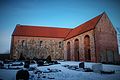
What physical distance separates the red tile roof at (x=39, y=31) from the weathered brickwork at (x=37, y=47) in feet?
3.88

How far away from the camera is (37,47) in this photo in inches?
1293

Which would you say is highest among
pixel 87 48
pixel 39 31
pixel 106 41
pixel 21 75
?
pixel 39 31

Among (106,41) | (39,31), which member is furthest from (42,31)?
(106,41)

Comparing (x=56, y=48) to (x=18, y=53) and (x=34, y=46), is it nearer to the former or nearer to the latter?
(x=34, y=46)

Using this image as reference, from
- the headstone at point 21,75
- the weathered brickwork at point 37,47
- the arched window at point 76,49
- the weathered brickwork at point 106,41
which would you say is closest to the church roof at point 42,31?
the weathered brickwork at point 37,47

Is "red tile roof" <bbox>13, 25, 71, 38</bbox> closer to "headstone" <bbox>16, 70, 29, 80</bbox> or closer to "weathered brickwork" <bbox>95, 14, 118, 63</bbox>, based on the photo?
"weathered brickwork" <bbox>95, 14, 118, 63</bbox>

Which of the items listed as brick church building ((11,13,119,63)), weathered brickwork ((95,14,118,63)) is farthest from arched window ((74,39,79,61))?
weathered brickwork ((95,14,118,63))

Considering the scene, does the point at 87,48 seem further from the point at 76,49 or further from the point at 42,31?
the point at 42,31

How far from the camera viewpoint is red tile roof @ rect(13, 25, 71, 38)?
3303 cm

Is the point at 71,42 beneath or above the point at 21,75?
above

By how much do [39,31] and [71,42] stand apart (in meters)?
10.7

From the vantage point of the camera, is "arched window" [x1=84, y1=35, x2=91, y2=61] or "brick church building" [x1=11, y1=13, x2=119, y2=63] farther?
"arched window" [x1=84, y1=35, x2=91, y2=61]

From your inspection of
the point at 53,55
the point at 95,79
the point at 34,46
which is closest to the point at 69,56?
the point at 53,55

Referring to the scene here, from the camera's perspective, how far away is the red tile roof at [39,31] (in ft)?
108
